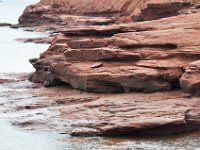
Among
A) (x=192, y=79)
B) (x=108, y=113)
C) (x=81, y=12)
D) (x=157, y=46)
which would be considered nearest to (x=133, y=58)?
(x=157, y=46)

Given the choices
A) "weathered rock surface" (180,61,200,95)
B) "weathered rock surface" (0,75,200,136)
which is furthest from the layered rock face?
"weathered rock surface" (180,61,200,95)

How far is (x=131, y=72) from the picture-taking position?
90.1 ft

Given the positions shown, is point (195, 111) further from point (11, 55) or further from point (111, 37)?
point (11, 55)

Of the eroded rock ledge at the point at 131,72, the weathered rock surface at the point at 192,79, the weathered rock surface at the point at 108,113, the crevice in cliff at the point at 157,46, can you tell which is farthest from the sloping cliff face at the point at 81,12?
the weathered rock surface at the point at 192,79

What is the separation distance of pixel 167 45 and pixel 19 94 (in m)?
8.42

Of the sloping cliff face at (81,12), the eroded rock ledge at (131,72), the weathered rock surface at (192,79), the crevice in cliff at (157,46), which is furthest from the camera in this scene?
the sloping cliff face at (81,12)

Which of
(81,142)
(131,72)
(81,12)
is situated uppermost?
(81,12)

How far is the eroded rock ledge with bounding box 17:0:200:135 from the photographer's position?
78.3 feet

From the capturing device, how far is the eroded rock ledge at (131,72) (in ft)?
78.3

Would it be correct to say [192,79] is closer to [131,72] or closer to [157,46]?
[131,72]

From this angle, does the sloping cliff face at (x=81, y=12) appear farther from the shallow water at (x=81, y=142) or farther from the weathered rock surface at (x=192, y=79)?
the shallow water at (x=81, y=142)

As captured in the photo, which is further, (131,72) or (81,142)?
(131,72)

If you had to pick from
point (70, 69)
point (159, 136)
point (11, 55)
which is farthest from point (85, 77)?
point (11, 55)

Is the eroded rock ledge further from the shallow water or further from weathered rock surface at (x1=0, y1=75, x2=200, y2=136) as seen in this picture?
the shallow water
